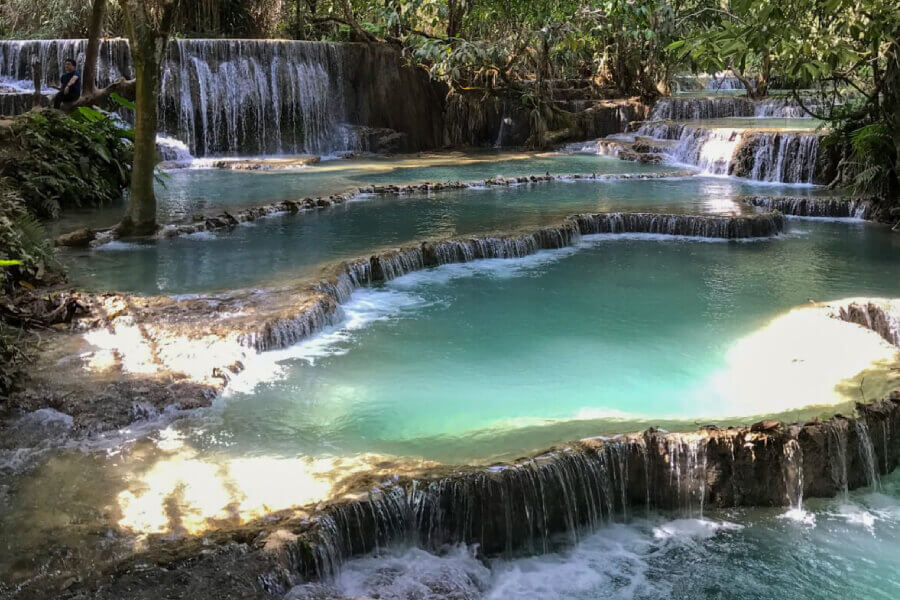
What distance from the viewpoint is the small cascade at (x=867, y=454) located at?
5.79 meters

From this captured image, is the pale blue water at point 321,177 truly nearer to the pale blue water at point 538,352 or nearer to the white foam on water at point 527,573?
the pale blue water at point 538,352

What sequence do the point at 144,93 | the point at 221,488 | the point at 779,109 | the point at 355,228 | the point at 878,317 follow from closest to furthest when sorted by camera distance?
the point at 221,488 < the point at 878,317 < the point at 144,93 < the point at 355,228 < the point at 779,109

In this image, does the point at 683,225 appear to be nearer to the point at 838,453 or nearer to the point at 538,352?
the point at 538,352

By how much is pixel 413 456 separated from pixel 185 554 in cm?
185

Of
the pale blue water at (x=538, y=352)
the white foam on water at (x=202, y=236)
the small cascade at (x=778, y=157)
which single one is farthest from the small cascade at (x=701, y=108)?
the white foam on water at (x=202, y=236)

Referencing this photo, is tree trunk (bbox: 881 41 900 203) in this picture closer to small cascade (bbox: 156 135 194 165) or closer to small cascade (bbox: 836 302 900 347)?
small cascade (bbox: 836 302 900 347)

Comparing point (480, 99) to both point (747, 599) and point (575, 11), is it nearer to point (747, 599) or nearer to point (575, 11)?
point (575, 11)

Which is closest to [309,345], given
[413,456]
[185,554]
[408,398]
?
[408,398]

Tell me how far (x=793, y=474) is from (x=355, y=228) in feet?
26.5

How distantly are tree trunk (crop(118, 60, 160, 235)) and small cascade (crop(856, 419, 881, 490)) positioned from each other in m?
8.33

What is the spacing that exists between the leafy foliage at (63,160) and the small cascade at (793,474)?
10.2m

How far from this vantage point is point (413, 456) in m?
5.66

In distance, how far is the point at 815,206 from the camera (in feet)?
46.0

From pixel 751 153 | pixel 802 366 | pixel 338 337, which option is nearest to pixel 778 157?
pixel 751 153
